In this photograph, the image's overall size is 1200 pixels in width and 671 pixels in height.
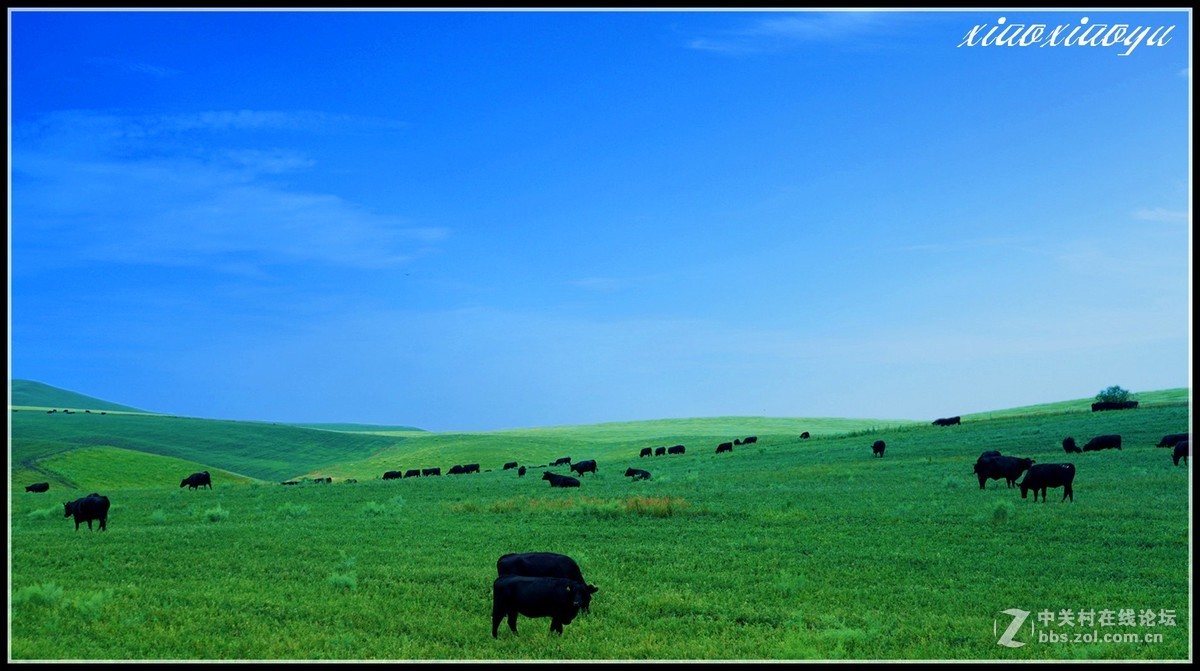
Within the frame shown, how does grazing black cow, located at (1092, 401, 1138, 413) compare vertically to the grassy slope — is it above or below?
above

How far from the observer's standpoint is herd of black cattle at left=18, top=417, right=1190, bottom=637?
1321 centimetres

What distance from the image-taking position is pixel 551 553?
635 inches

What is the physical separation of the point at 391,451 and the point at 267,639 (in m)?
107

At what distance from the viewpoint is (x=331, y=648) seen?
1284cm

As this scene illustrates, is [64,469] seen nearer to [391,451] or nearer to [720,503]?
[391,451]

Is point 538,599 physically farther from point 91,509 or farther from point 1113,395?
point 1113,395

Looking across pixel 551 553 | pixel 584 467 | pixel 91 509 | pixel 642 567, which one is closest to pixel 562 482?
pixel 584 467

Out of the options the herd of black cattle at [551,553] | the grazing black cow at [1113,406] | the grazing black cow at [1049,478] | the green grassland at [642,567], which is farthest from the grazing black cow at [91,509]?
the grazing black cow at [1113,406]

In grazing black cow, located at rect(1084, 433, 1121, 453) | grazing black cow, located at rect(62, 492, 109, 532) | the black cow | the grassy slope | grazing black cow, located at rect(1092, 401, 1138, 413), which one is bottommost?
the grassy slope

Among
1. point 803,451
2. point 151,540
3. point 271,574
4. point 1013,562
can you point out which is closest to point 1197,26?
point 1013,562

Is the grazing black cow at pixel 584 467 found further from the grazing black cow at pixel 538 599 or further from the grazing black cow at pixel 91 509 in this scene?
the grazing black cow at pixel 538 599

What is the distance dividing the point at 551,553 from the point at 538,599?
2977 millimetres

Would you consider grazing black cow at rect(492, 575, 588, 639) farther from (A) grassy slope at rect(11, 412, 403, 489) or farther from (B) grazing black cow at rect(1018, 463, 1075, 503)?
(A) grassy slope at rect(11, 412, 403, 489)

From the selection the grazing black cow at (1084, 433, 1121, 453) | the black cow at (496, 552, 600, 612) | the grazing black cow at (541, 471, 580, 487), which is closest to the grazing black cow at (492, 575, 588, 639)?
the black cow at (496, 552, 600, 612)
